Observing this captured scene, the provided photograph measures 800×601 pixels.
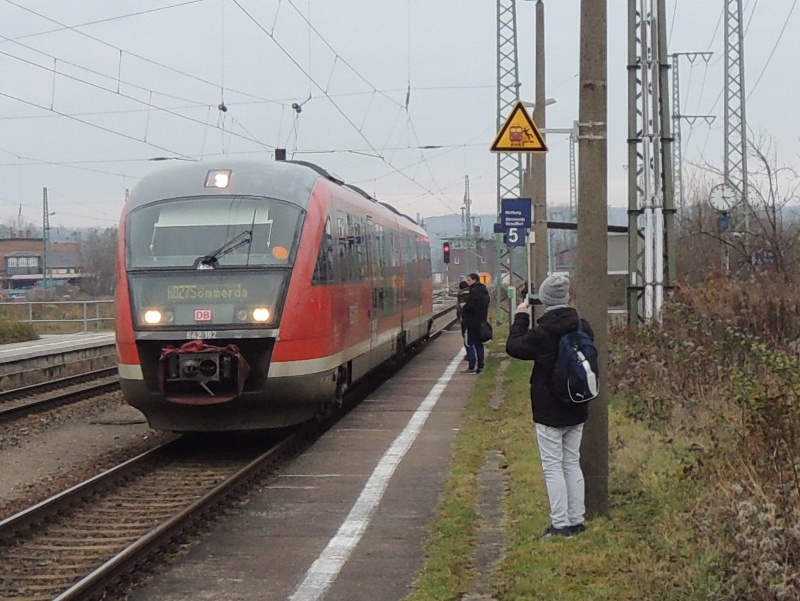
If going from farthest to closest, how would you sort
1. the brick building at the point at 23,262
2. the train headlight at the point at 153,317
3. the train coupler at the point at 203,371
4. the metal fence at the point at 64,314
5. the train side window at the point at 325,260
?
the brick building at the point at 23,262, the metal fence at the point at 64,314, the train side window at the point at 325,260, the train headlight at the point at 153,317, the train coupler at the point at 203,371

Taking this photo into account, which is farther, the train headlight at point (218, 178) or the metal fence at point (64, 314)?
the metal fence at point (64, 314)

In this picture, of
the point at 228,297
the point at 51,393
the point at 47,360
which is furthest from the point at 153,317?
the point at 47,360

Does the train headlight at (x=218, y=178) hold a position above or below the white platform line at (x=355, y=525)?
above

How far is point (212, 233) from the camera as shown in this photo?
37.6 ft

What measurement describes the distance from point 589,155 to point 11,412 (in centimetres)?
1035

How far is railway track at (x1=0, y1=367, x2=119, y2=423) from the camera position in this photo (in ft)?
51.5

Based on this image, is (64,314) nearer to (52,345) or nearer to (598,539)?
(52,345)

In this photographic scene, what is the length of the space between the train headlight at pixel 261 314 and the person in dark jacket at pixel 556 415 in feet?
13.8

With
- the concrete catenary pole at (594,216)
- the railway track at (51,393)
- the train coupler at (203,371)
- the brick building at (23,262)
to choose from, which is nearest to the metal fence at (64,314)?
the railway track at (51,393)

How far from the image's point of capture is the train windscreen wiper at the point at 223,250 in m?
11.2

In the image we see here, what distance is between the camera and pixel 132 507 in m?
9.11

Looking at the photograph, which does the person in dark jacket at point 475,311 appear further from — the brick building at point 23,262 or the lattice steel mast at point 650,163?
the brick building at point 23,262

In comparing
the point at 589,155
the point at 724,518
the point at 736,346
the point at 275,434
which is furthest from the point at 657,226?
the point at 724,518

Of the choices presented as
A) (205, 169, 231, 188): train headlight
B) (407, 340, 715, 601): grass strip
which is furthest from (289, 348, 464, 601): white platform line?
(205, 169, 231, 188): train headlight
